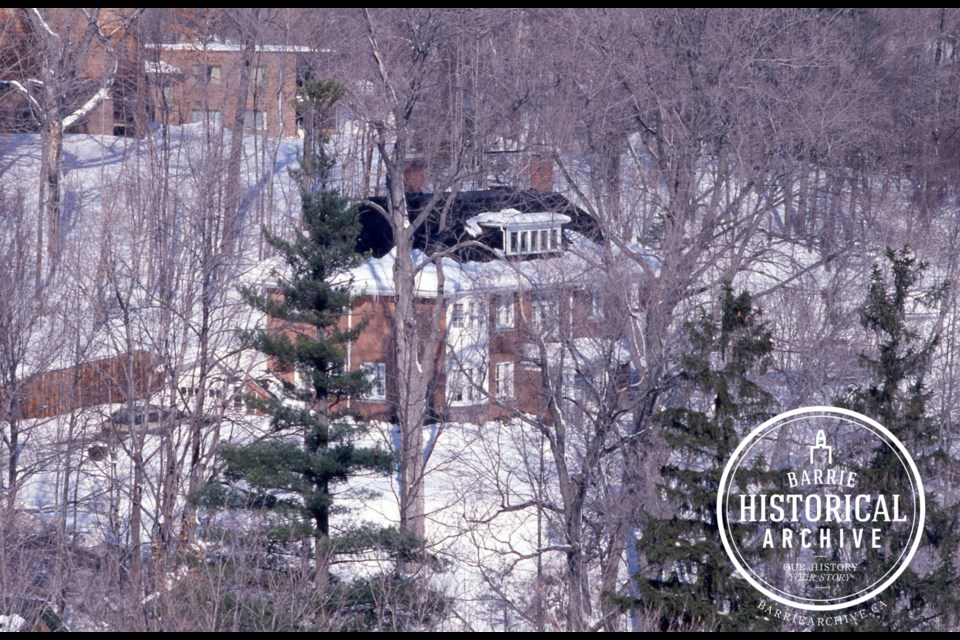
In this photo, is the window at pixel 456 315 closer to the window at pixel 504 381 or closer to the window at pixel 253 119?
the window at pixel 504 381

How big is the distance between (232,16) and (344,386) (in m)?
15.1

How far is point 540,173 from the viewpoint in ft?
74.9

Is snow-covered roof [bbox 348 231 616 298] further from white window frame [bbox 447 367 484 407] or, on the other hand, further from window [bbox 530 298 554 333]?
white window frame [bbox 447 367 484 407]

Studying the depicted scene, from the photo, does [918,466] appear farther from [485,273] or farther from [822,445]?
[485,273]

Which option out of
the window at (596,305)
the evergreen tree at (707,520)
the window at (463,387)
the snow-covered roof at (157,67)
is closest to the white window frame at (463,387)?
the window at (463,387)

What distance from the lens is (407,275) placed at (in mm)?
19969

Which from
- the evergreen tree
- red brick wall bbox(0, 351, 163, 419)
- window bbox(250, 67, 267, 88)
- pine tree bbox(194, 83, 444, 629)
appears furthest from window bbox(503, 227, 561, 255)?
window bbox(250, 67, 267, 88)

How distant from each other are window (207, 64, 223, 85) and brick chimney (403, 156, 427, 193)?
884cm

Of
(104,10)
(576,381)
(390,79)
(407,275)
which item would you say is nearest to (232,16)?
(104,10)

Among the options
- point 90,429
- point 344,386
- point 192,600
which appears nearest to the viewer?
point 192,600

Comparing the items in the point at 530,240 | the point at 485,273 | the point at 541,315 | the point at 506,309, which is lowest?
the point at 541,315

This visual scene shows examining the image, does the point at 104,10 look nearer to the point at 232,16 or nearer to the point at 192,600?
the point at 232,16

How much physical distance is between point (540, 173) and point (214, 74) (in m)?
17.2

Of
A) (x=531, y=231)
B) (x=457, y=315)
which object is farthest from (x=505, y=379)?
(x=531, y=231)
